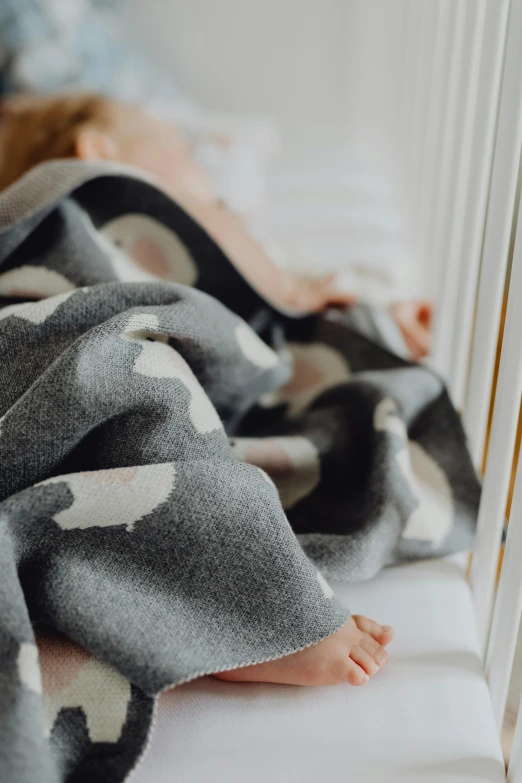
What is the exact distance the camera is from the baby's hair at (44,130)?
3.41ft

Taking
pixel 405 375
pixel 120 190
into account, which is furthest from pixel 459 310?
pixel 120 190

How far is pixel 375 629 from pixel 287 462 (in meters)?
0.17

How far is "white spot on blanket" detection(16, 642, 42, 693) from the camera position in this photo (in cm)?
39

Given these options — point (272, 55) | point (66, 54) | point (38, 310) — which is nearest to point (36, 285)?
point (38, 310)

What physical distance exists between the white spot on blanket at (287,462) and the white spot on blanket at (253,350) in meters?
0.07

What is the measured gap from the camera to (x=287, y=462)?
612 millimetres

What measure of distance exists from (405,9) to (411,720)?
3.73 ft

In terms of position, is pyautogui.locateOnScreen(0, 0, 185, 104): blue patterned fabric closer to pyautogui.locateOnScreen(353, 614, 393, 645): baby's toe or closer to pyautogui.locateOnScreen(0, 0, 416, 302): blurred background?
pyautogui.locateOnScreen(0, 0, 416, 302): blurred background

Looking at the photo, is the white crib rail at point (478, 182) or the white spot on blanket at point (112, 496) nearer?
the white spot on blanket at point (112, 496)

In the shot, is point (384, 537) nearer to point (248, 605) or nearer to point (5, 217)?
point (248, 605)

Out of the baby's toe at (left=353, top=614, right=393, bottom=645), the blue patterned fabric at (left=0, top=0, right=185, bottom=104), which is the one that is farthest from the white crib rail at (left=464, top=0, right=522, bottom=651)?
the blue patterned fabric at (left=0, top=0, right=185, bottom=104)

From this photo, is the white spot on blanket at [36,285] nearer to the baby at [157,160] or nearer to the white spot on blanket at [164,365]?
the white spot on blanket at [164,365]

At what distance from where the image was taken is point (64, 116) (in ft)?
3.63

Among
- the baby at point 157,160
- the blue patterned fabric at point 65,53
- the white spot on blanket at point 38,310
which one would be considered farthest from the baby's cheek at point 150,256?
the blue patterned fabric at point 65,53
